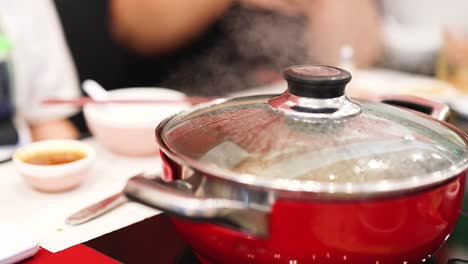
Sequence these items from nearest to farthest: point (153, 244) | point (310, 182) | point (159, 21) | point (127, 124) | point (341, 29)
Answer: point (310, 182)
point (153, 244)
point (127, 124)
point (159, 21)
point (341, 29)

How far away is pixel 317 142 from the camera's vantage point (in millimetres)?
690

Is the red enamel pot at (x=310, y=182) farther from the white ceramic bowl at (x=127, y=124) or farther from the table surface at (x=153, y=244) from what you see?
the white ceramic bowl at (x=127, y=124)

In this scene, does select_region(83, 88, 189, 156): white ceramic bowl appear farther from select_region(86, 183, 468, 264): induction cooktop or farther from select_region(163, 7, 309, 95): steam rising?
select_region(163, 7, 309, 95): steam rising

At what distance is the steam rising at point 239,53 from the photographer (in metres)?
2.66

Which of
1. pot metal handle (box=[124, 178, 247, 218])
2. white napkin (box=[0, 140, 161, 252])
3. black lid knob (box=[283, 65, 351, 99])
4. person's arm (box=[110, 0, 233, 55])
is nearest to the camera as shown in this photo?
pot metal handle (box=[124, 178, 247, 218])

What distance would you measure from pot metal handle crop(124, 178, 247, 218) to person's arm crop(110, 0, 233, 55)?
6.04 feet

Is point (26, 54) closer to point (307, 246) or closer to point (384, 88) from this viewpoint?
point (384, 88)

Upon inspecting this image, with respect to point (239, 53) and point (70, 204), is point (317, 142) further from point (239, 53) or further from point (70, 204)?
point (239, 53)

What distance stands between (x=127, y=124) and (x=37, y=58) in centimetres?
105

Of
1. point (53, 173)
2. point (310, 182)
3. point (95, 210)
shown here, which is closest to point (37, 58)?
point (53, 173)

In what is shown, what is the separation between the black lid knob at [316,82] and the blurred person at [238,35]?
5.70 feet

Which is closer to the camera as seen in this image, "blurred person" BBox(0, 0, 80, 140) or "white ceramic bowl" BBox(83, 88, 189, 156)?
"white ceramic bowl" BBox(83, 88, 189, 156)

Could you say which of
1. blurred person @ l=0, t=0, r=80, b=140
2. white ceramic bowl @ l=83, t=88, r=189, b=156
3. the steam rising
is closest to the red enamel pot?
white ceramic bowl @ l=83, t=88, r=189, b=156

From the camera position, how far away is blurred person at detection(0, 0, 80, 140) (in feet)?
6.31
